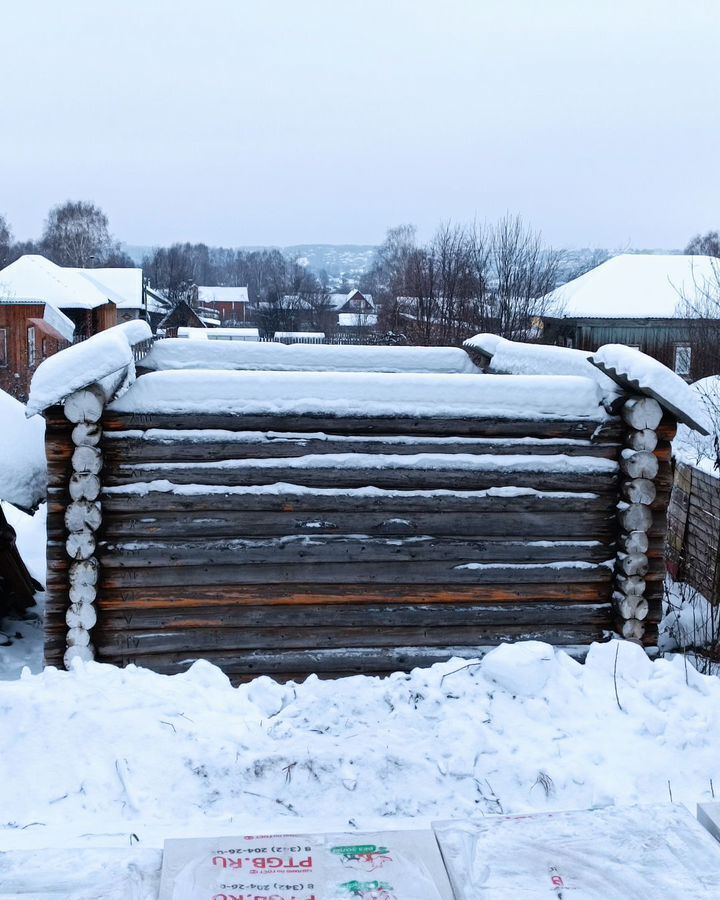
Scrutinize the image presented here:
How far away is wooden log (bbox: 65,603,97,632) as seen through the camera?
571cm

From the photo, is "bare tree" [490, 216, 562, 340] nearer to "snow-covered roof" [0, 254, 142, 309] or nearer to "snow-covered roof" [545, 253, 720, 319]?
Answer: "snow-covered roof" [545, 253, 720, 319]

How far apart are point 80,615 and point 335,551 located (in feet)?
5.89

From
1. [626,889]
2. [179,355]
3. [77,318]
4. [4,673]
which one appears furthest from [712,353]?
[77,318]

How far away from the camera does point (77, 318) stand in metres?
39.1

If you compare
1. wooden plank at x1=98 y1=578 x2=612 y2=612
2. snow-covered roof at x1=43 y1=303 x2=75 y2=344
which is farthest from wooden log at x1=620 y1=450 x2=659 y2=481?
snow-covered roof at x1=43 y1=303 x2=75 y2=344

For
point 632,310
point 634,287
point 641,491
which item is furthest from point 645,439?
point 634,287

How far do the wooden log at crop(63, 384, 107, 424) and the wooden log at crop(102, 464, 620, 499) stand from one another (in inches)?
16.8

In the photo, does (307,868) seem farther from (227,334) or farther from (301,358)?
(227,334)

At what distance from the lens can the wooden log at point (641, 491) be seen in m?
6.11

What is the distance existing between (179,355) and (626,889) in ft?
24.6

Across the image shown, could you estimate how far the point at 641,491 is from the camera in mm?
6105

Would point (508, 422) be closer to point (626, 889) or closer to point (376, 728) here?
point (376, 728)

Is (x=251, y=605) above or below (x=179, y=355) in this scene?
below

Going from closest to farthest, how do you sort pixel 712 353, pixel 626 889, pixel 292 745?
pixel 626 889, pixel 292 745, pixel 712 353
